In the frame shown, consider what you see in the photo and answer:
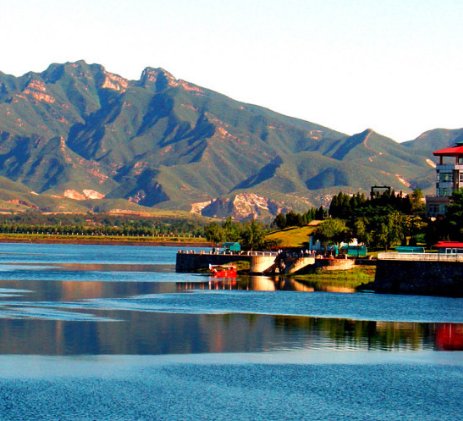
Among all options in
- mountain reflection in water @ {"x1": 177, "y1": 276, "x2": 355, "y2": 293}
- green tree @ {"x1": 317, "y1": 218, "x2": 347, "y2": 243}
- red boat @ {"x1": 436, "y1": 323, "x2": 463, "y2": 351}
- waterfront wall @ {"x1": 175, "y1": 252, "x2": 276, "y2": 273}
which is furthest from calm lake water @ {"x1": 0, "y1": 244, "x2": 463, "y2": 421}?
green tree @ {"x1": 317, "y1": 218, "x2": 347, "y2": 243}

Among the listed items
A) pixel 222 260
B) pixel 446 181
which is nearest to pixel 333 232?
pixel 222 260

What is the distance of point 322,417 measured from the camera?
4791 cm

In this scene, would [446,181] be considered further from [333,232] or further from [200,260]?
[200,260]

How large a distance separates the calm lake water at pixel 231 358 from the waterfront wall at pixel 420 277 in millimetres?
3132

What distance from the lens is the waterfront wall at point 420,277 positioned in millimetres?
104750

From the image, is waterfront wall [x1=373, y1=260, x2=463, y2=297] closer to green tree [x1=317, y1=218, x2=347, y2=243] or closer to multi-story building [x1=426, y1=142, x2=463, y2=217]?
green tree [x1=317, y1=218, x2=347, y2=243]

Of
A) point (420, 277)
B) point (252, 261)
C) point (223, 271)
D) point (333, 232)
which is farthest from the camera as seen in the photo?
point (333, 232)

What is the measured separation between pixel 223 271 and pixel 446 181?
182 ft

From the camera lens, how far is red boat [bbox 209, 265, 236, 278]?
15038 centimetres

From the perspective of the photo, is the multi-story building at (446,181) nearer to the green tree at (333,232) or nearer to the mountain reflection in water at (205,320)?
the green tree at (333,232)

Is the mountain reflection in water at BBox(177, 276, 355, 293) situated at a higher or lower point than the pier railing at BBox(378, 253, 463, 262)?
lower

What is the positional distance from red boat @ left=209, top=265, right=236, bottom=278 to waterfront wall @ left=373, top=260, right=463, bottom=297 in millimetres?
41707

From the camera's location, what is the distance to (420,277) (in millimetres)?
107625

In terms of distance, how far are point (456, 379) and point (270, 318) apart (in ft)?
102
